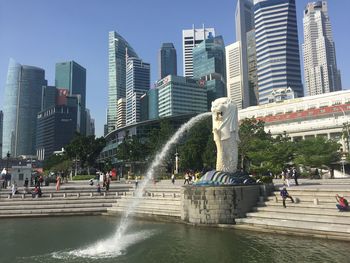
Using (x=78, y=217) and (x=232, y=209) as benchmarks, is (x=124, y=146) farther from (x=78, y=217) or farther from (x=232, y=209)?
(x=232, y=209)

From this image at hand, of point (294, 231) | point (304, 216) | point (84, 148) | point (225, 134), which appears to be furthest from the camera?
point (84, 148)

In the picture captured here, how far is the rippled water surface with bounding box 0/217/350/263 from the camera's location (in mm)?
15070

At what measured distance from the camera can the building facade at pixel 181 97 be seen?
17377cm

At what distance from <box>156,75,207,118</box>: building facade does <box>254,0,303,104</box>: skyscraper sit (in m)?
37.8

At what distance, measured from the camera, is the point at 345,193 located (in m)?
20.5

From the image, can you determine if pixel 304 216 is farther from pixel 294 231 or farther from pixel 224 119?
pixel 224 119

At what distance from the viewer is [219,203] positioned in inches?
880

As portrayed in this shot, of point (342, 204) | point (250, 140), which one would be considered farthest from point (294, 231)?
point (250, 140)

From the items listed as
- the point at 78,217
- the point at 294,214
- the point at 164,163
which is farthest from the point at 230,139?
the point at 164,163

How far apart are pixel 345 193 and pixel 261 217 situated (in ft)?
16.8

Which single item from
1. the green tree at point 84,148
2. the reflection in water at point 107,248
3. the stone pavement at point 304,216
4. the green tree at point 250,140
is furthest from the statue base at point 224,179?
the green tree at point 84,148

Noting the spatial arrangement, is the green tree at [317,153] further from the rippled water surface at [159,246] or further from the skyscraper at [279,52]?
the skyscraper at [279,52]

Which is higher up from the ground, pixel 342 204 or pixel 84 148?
pixel 84 148

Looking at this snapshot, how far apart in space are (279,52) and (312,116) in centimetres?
11123
